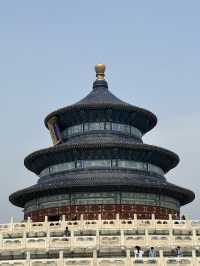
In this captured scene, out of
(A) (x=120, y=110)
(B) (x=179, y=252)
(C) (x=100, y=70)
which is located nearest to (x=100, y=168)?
(A) (x=120, y=110)

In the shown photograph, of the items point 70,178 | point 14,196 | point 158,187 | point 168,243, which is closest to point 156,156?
point 158,187

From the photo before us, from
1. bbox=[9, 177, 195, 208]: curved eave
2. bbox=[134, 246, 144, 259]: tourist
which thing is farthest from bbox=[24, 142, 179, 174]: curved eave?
bbox=[134, 246, 144, 259]: tourist

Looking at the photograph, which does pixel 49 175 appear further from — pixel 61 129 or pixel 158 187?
pixel 158 187

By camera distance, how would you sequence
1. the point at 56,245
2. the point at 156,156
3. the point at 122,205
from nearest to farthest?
the point at 56,245 → the point at 122,205 → the point at 156,156

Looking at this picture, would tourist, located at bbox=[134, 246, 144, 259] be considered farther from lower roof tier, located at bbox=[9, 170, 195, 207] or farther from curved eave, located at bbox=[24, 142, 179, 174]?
curved eave, located at bbox=[24, 142, 179, 174]

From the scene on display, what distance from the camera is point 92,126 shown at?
48.4 m

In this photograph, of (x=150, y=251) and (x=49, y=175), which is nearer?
(x=150, y=251)

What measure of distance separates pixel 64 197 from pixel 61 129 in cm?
874

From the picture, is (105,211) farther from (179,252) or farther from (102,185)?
(179,252)

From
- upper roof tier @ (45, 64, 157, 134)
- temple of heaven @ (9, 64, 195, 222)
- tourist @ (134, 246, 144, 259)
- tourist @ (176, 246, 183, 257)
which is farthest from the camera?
upper roof tier @ (45, 64, 157, 134)

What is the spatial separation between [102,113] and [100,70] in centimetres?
611

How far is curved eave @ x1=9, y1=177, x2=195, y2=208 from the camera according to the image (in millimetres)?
42375

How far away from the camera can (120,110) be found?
159 ft

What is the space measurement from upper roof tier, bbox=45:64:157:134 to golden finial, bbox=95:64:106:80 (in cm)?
257
